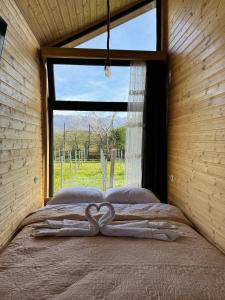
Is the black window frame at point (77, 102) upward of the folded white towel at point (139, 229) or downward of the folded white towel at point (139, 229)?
upward

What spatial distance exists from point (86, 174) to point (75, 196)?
0.72 metres

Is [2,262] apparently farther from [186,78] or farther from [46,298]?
Answer: [186,78]

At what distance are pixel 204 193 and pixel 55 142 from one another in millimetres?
2146

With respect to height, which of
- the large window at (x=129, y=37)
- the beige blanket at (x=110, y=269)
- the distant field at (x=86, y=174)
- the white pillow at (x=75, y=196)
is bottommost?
the beige blanket at (x=110, y=269)

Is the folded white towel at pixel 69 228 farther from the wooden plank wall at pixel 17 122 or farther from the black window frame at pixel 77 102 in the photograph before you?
the black window frame at pixel 77 102

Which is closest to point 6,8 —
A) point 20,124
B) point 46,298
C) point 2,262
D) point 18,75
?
point 18,75

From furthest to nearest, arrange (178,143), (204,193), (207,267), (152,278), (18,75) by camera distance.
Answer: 1. (178,143)
2. (18,75)
3. (204,193)
4. (207,267)
5. (152,278)

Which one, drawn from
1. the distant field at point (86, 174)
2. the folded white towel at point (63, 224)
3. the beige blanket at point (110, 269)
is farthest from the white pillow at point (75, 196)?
the beige blanket at point (110, 269)

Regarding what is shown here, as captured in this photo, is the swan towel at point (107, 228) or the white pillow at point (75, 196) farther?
the white pillow at point (75, 196)

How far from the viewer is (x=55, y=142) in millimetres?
3762

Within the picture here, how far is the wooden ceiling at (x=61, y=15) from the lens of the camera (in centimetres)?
261

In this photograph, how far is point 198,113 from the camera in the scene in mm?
2428

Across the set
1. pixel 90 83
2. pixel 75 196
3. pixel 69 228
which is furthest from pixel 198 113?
pixel 90 83

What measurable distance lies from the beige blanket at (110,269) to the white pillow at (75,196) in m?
0.86
